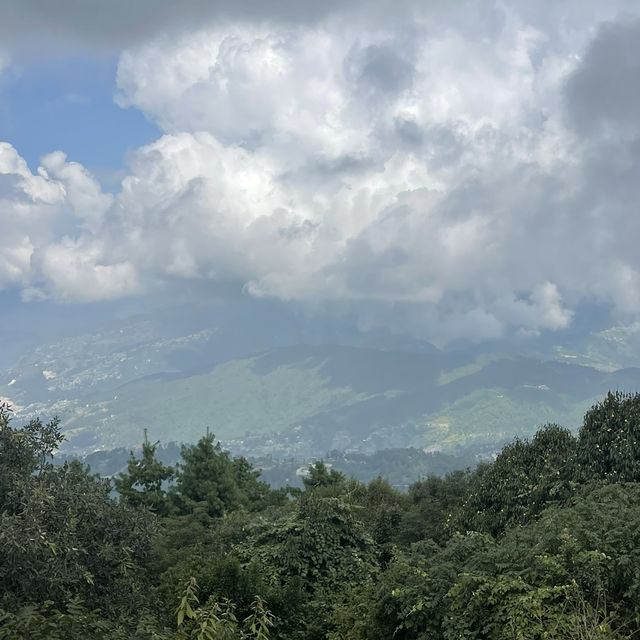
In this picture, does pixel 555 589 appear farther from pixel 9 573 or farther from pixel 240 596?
pixel 9 573

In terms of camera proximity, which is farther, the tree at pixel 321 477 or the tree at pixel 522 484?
the tree at pixel 321 477

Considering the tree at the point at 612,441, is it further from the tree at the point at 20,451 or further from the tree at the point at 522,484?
the tree at the point at 20,451

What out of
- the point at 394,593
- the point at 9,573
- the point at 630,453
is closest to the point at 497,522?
the point at 630,453

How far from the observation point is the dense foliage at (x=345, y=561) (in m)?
10.8

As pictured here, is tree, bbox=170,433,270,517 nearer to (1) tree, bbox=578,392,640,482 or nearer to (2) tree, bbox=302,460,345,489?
(2) tree, bbox=302,460,345,489

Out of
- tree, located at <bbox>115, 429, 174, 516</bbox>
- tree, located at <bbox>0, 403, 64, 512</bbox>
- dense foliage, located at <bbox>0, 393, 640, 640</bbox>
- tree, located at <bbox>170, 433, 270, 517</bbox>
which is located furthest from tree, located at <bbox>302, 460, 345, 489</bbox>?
tree, located at <bbox>0, 403, 64, 512</bbox>

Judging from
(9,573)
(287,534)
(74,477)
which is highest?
(74,477)

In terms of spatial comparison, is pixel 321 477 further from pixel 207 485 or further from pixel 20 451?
pixel 20 451

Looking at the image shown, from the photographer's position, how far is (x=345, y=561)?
1989 cm

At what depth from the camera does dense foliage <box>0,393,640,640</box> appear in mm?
10750

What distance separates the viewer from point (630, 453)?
20922 mm

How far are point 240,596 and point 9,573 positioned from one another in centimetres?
548

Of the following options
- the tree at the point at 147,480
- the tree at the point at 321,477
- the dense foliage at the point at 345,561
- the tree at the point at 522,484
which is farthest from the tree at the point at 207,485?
the tree at the point at 522,484

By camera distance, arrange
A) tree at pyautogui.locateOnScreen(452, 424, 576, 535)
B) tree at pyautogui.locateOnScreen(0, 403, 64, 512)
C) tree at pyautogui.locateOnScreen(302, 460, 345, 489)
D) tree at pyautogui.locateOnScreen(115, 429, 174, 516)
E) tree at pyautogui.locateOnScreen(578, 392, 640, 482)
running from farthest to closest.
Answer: tree at pyautogui.locateOnScreen(302, 460, 345, 489) < tree at pyautogui.locateOnScreen(115, 429, 174, 516) < tree at pyautogui.locateOnScreen(452, 424, 576, 535) < tree at pyautogui.locateOnScreen(578, 392, 640, 482) < tree at pyautogui.locateOnScreen(0, 403, 64, 512)
